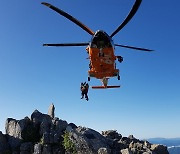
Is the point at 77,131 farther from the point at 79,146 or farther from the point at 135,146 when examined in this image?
the point at 135,146

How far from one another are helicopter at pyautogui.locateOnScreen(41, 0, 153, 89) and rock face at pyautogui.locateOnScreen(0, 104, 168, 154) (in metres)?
20.7

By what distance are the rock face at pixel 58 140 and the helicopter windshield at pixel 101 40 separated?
24.0 metres

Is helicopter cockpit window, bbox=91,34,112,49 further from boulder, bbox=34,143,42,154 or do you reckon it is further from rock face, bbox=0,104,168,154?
boulder, bbox=34,143,42,154

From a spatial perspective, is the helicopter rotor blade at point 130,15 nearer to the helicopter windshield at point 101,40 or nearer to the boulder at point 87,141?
the helicopter windshield at point 101,40

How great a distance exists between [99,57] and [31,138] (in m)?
35.3

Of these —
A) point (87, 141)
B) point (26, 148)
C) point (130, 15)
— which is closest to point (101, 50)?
point (130, 15)

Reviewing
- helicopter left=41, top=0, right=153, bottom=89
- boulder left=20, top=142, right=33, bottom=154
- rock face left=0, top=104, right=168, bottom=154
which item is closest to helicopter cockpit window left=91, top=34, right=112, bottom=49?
helicopter left=41, top=0, right=153, bottom=89

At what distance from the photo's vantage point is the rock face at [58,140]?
47.2 m

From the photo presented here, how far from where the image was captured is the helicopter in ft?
76.3

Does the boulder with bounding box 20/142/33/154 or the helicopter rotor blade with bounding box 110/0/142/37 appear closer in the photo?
the helicopter rotor blade with bounding box 110/0/142/37

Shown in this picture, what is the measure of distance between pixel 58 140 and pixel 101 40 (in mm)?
33429

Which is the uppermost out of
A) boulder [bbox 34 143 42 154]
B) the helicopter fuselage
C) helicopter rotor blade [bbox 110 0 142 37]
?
helicopter rotor blade [bbox 110 0 142 37]

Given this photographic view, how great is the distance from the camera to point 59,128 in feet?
177

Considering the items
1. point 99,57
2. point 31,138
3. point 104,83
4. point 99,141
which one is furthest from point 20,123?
point 99,57
